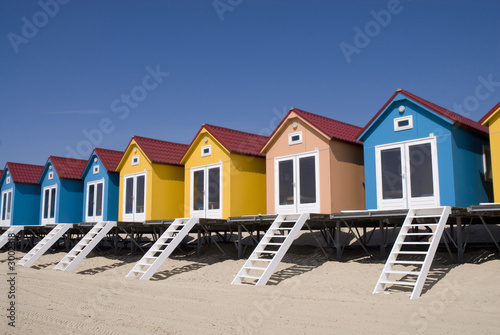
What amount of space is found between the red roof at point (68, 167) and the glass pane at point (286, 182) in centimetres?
1149

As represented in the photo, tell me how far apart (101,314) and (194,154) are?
9733 mm

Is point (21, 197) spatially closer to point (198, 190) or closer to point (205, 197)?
point (198, 190)

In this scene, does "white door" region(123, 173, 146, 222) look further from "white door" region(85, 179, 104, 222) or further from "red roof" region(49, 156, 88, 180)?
"red roof" region(49, 156, 88, 180)

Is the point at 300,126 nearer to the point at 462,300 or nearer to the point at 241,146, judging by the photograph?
the point at 241,146

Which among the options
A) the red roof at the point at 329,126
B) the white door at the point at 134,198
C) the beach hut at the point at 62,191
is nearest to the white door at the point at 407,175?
the red roof at the point at 329,126

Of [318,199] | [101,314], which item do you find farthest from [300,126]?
[101,314]

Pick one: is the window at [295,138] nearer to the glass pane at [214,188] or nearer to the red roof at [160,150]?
the glass pane at [214,188]

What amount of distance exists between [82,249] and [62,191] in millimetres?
6704

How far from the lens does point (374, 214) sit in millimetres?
12750

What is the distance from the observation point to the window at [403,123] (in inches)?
530

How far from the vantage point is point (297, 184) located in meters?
15.1

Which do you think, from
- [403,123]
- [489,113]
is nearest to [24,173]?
[403,123]

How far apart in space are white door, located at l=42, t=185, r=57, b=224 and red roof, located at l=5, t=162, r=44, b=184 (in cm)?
162

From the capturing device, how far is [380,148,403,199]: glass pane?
1337 cm
